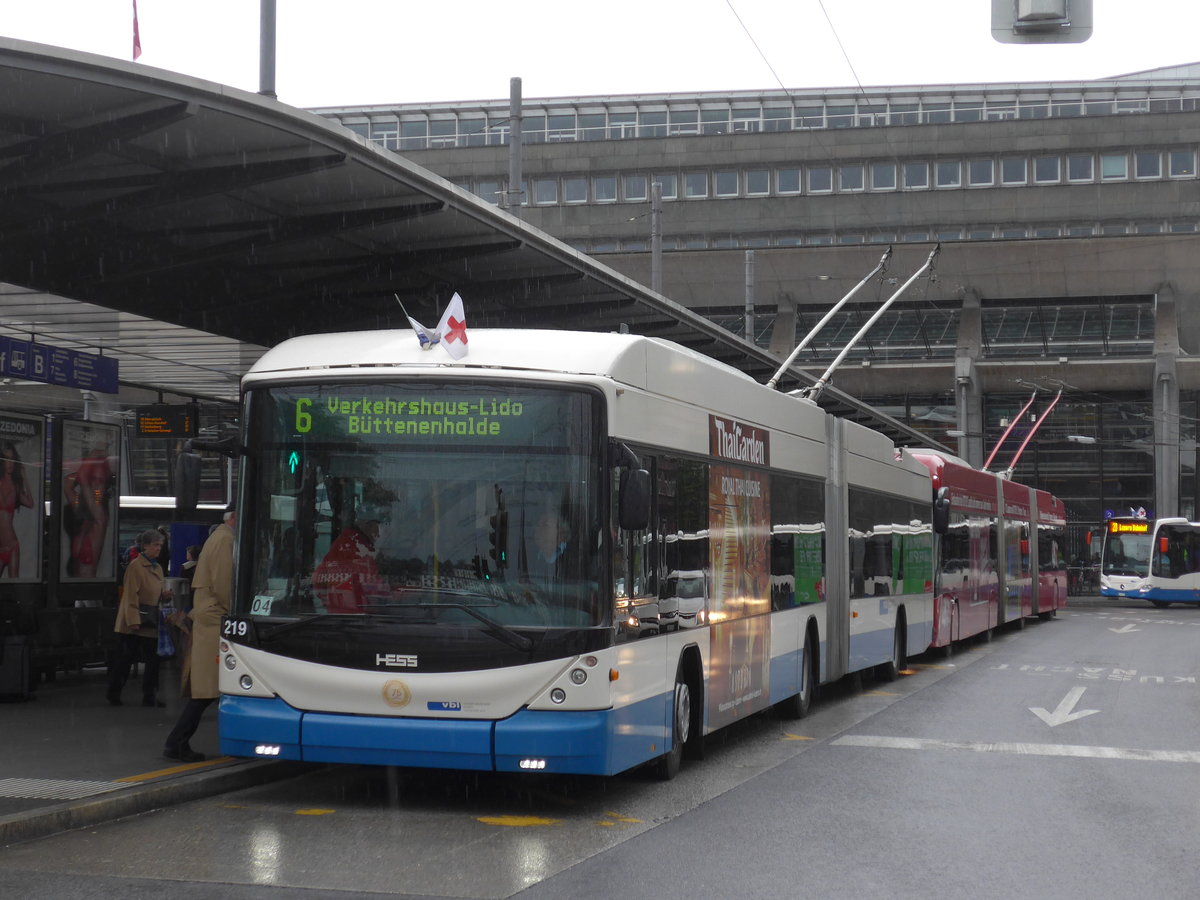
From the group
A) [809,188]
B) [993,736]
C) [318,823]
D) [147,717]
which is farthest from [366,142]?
[809,188]

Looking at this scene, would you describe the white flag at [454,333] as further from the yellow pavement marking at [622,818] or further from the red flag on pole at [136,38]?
the red flag on pole at [136,38]

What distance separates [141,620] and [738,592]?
203 inches

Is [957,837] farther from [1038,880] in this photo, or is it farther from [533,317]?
[533,317]

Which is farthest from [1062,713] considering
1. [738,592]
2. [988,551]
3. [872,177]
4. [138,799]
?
[872,177]

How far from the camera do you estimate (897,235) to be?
58375 millimetres

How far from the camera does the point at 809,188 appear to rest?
59094mm

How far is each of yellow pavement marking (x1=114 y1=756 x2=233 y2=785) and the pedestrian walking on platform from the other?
3357mm

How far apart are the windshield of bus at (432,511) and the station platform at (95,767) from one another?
1.12 m

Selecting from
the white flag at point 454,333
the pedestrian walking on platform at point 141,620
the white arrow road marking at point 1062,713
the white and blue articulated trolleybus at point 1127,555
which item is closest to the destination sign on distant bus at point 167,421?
the pedestrian walking on platform at point 141,620

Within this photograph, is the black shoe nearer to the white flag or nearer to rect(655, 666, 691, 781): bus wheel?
rect(655, 666, 691, 781): bus wheel

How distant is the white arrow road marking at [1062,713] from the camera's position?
14.9 meters

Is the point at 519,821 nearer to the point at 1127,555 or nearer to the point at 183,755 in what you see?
the point at 183,755

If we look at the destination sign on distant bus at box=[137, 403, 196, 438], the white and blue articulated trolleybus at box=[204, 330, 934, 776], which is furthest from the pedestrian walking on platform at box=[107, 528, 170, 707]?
the white and blue articulated trolleybus at box=[204, 330, 934, 776]

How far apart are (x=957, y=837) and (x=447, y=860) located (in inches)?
110
